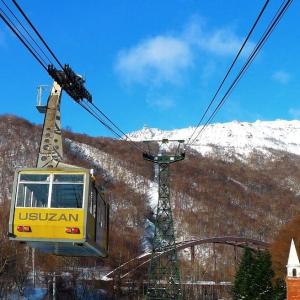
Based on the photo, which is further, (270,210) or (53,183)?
(270,210)

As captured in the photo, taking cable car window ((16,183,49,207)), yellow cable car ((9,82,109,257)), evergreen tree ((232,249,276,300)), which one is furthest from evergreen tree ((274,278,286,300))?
cable car window ((16,183,49,207))

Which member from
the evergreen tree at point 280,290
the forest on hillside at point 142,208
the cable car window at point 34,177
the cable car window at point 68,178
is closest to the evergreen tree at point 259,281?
the evergreen tree at point 280,290

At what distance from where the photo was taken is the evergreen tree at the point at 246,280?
50250 millimetres

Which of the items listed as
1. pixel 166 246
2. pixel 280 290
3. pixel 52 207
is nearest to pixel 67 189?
pixel 52 207

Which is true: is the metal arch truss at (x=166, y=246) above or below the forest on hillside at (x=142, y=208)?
below

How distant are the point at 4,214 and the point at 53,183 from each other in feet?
262

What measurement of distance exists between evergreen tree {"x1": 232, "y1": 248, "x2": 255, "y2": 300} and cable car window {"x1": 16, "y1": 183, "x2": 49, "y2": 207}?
129 feet

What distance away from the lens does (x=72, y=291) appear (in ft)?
258

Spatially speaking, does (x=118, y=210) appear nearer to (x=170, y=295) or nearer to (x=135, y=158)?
(x=135, y=158)

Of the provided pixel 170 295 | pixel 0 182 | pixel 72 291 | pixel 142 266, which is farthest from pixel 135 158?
pixel 170 295

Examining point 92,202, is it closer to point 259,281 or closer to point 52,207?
point 52,207

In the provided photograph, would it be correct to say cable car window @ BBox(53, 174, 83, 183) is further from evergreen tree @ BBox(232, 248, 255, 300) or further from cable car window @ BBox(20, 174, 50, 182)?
evergreen tree @ BBox(232, 248, 255, 300)

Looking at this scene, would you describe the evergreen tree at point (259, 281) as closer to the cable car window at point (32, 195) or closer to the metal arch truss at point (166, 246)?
the metal arch truss at point (166, 246)

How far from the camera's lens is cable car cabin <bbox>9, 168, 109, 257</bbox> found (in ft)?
44.9
